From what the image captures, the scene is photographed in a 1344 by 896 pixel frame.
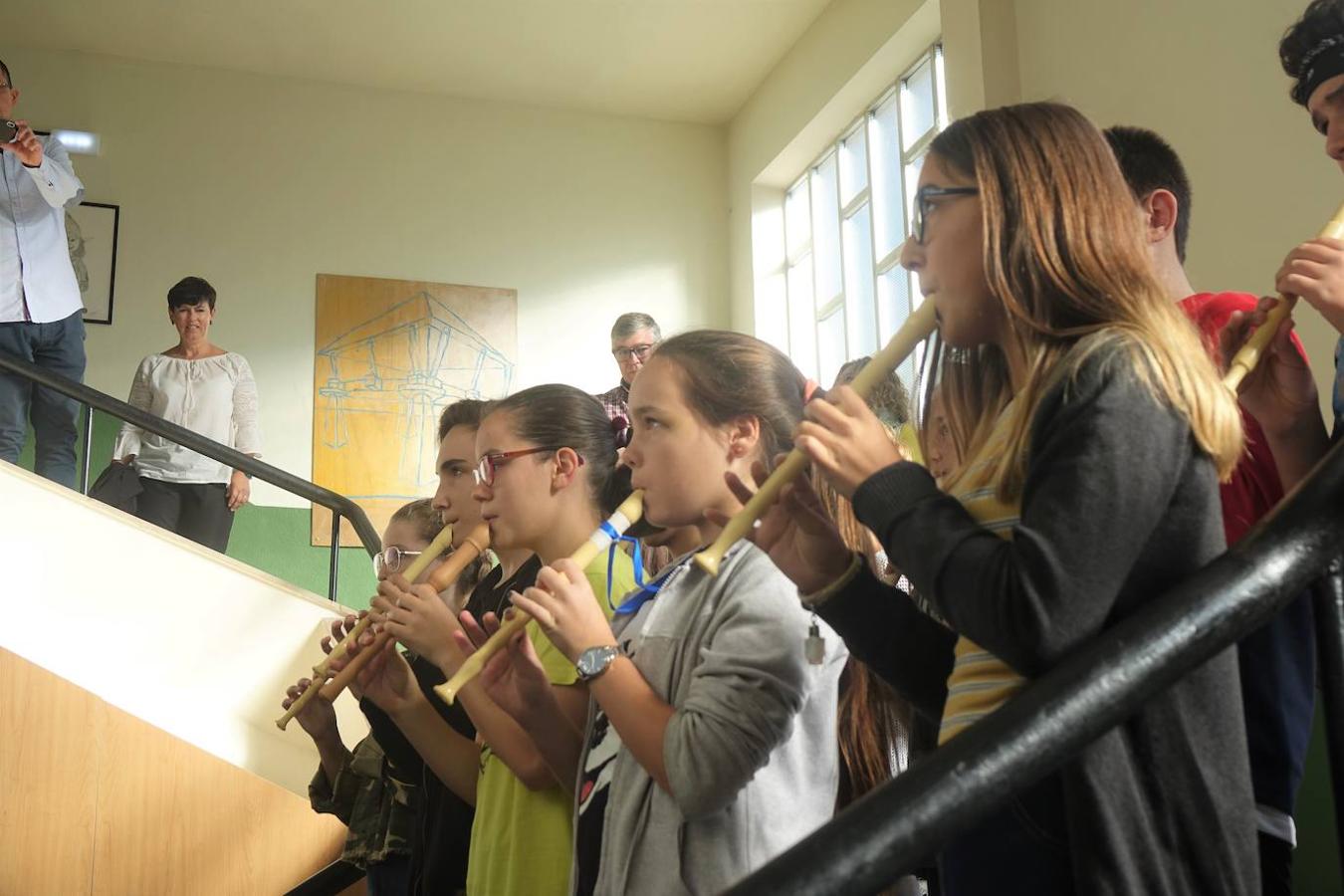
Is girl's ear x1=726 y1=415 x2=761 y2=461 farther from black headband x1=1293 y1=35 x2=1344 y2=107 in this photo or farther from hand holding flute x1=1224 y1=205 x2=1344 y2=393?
black headband x1=1293 y1=35 x2=1344 y2=107

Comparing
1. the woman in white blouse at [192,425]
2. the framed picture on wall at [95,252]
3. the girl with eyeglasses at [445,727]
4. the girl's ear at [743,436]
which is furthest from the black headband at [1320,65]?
the framed picture on wall at [95,252]

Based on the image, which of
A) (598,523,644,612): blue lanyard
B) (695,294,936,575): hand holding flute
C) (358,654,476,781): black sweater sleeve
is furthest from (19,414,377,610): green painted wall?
(695,294,936,575): hand holding flute

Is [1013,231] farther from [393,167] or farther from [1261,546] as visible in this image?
[393,167]

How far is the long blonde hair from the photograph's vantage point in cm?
105

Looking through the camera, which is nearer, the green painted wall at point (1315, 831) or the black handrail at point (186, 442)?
the green painted wall at point (1315, 831)

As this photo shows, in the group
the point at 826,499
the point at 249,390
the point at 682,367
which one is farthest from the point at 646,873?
the point at 249,390

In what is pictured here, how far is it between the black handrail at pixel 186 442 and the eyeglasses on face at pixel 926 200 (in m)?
3.51

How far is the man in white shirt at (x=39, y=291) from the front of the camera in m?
4.84

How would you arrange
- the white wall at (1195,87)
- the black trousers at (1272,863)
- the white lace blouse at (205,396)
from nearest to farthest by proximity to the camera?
the black trousers at (1272,863)
the white wall at (1195,87)
the white lace blouse at (205,396)

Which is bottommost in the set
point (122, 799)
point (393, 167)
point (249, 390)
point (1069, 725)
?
point (122, 799)

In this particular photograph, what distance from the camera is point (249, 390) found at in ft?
19.7

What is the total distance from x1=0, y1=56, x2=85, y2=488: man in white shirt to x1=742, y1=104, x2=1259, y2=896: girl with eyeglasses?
4.32 m

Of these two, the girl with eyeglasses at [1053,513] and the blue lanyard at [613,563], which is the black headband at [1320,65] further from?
the blue lanyard at [613,563]

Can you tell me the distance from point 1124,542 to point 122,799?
3249mm
